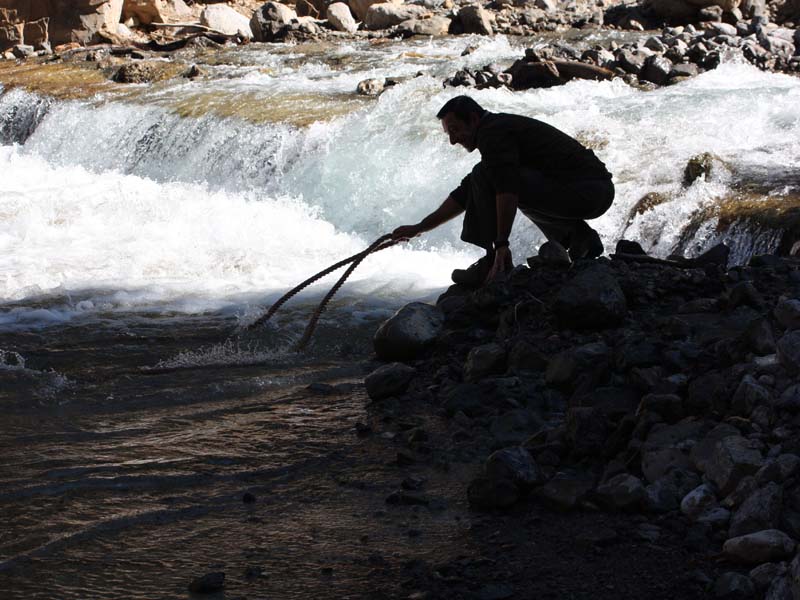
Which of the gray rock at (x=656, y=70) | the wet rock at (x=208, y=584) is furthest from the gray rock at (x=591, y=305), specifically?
the gray rock at (x=656, y=70)

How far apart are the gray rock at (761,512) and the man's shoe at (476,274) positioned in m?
2.77

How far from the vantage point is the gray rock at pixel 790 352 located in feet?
11.9

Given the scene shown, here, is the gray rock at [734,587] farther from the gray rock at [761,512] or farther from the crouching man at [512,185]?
the crouching man at [512,185]

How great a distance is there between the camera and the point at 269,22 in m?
19.8

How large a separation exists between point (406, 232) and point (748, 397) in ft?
7.45

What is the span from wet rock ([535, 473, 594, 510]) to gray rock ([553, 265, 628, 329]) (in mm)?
1359

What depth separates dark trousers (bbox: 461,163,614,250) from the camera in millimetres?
5449

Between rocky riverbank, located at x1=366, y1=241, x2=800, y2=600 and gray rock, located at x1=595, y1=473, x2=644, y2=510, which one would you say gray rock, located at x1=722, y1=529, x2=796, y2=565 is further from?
gray rock, located at x1=595, y1=473, x2=644, y2=510

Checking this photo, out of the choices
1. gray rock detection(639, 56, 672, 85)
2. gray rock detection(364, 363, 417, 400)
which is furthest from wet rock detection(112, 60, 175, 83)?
gray rock detection(364, 363, 417, 400)

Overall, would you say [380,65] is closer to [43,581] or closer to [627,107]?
[627,107]

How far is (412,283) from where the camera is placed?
7867mm

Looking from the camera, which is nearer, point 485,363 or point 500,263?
point 485,363

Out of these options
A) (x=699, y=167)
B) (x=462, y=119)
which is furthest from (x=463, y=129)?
(x=699, y=167)

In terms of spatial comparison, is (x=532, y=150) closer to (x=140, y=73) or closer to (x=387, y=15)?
(x=140, y=73)
